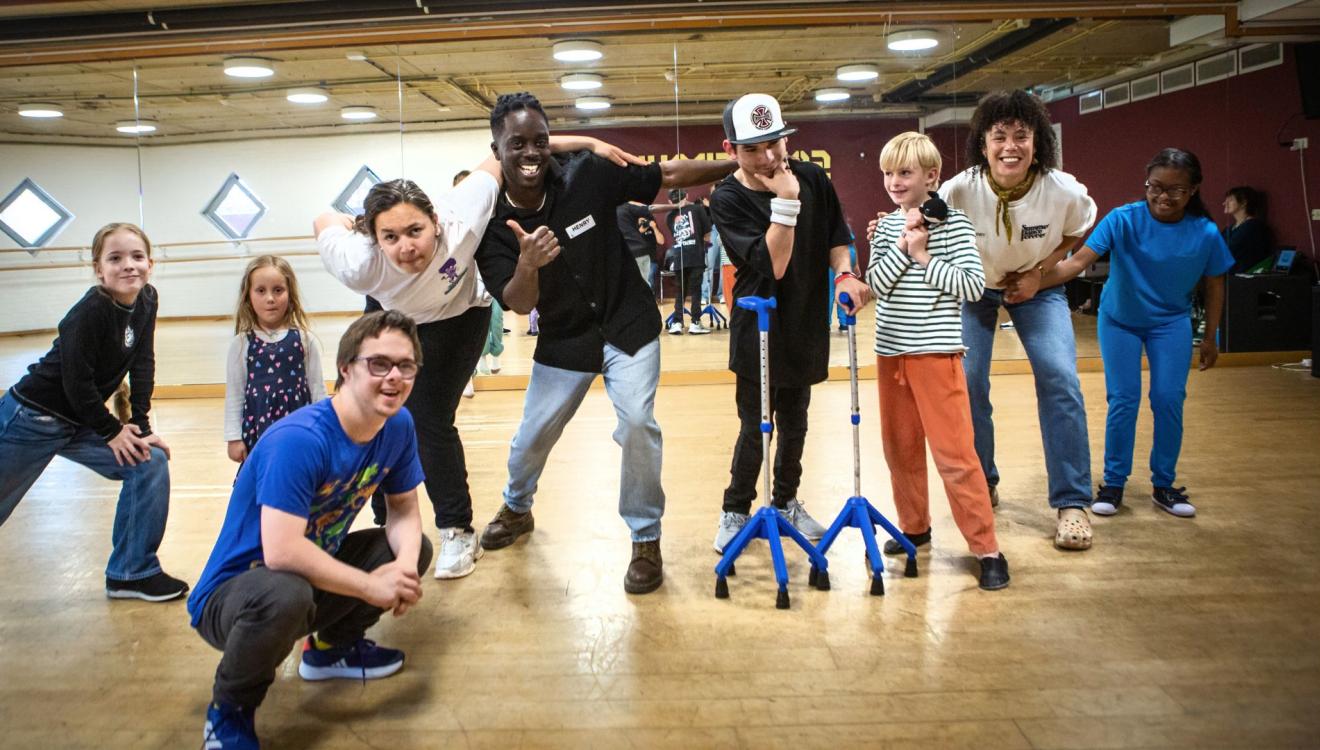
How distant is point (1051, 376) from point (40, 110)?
785cm

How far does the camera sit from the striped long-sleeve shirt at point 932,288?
305 centimetres

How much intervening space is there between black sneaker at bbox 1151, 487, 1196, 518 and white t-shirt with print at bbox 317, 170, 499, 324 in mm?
2828

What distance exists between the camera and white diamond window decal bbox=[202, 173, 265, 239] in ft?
25.8

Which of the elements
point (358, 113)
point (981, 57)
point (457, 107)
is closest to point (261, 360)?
point (457, 107)

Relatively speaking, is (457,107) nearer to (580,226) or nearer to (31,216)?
(31,216)

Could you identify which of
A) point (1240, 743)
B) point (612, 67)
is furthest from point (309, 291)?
point (1240, 743)

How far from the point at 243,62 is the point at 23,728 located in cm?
609

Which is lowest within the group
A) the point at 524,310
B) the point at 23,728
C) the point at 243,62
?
the point at 23,728

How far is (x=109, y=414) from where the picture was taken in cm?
305

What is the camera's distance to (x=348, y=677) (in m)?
2.59

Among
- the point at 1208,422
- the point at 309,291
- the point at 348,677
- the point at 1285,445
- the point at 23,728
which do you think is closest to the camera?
the point at 23,728

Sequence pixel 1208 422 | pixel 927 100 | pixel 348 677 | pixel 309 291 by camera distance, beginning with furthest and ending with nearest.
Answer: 1. pixel 309 291
2. pixel 927 100
3. pixel 1208 422
4. pixel 348 677

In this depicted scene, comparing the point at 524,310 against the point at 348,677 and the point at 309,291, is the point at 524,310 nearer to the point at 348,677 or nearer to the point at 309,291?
the point at 348,677

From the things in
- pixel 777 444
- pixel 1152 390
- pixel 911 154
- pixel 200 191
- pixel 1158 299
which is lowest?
pixel 777 444
